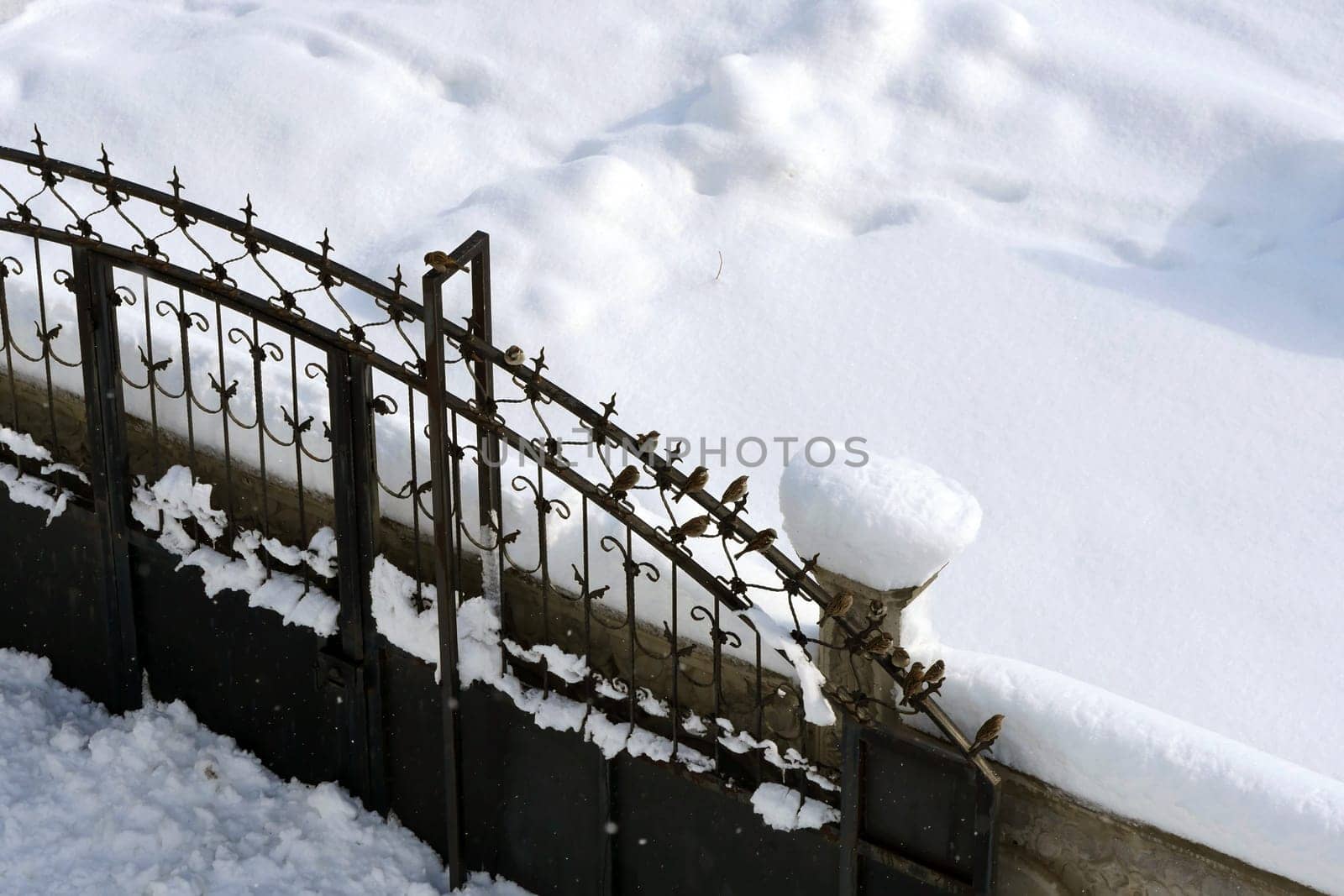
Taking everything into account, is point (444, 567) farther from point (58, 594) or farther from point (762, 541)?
point (58, 594)

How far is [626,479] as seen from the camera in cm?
434

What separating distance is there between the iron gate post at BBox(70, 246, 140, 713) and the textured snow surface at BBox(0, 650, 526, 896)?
0.21 meters

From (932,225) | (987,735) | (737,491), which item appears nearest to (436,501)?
(737,491)

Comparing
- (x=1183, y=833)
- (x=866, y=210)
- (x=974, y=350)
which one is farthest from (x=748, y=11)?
(x=1183, y=833)

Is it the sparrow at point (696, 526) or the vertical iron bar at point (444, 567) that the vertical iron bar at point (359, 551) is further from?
the sparrow at point (696, 526)

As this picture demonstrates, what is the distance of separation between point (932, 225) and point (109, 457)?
4485mm

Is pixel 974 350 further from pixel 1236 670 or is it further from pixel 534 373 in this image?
pixel 534 373

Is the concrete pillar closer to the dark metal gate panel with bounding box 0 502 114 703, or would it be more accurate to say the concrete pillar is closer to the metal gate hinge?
the metal gate hinge

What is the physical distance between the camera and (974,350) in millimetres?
7402

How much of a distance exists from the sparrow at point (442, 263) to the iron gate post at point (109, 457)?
169cm

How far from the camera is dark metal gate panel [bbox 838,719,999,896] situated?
4.07 m

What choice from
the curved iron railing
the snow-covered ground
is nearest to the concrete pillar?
the curved iron railing

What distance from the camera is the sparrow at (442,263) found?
14.5 feet

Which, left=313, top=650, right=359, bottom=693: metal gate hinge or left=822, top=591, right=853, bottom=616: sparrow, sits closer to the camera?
left=822, top=591, right=853, bottom=616: sparrow
